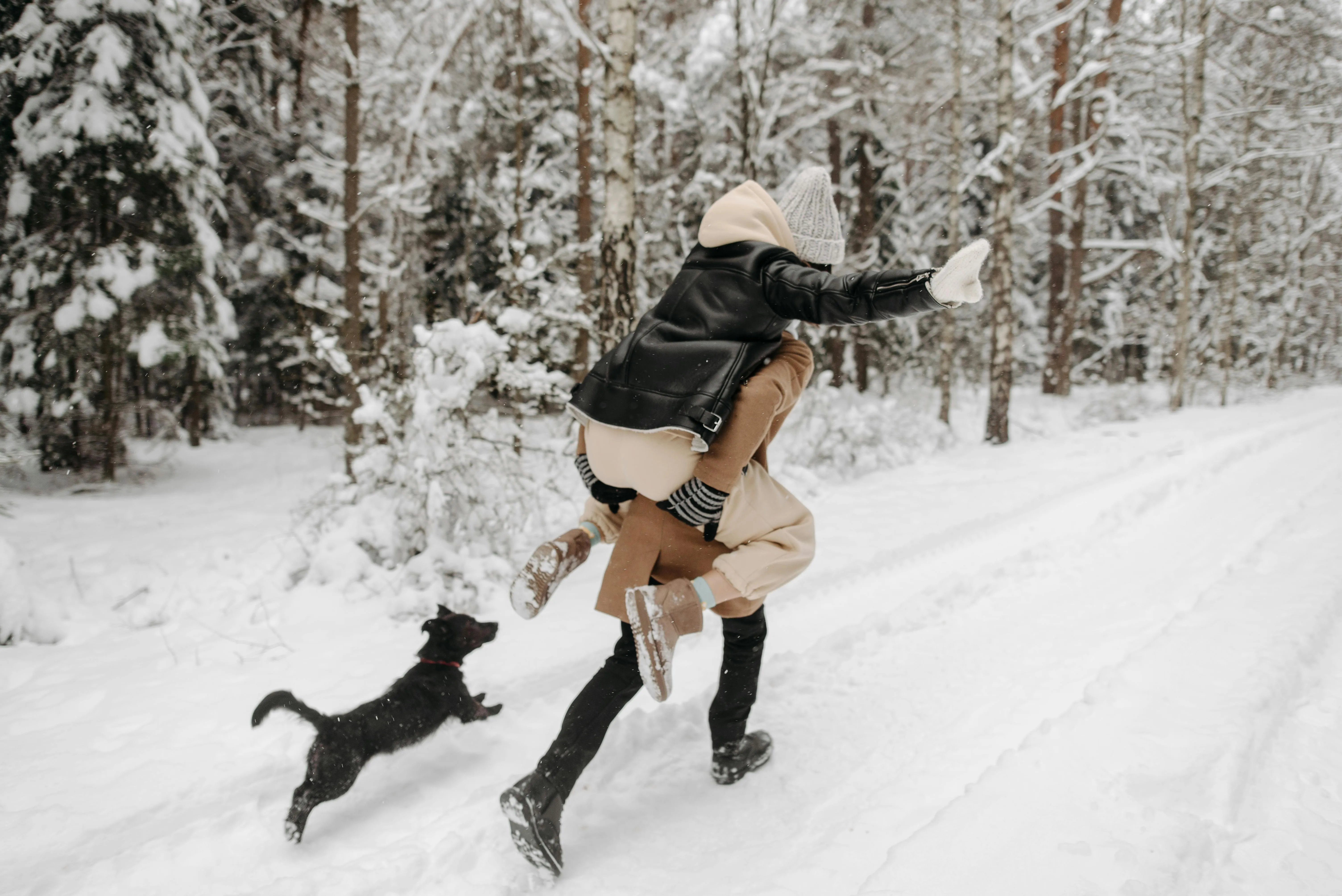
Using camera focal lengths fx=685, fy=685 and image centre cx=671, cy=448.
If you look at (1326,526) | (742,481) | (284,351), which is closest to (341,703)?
(742,481)

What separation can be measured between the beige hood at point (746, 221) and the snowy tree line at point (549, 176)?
3.11 metres

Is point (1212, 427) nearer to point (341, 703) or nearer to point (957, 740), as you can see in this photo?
point (957, 740)

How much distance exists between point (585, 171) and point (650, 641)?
11781 millimetres

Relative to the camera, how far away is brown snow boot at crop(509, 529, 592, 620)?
7.28 ft

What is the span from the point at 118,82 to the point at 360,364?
4.50 meters

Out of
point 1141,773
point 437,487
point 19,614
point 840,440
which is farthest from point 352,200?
point 1141,773

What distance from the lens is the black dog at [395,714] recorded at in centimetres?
229

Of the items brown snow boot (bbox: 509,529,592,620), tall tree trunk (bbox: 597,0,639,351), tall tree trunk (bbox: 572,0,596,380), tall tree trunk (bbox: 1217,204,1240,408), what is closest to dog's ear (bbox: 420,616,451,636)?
brown snow boot (bbox: 509,529,592,620)

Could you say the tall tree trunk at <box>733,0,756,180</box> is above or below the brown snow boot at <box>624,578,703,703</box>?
above

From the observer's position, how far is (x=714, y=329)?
6.63 ft

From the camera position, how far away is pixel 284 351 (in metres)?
17.3

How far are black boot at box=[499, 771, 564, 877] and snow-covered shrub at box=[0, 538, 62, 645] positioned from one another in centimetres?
391

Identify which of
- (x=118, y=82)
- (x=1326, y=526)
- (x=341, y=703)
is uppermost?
(x=118, y=82)

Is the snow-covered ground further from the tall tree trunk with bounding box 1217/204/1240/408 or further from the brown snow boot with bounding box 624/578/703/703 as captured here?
the tall tree trunk with bounding box 1217/204/1240/408
